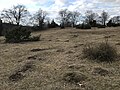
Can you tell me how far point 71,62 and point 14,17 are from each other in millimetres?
54343

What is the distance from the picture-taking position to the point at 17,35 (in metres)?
18.2

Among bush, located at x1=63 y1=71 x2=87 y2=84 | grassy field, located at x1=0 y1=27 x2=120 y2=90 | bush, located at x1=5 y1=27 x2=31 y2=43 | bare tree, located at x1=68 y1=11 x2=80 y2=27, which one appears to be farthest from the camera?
bare tree, located at x1=68 y1=11 x2=80 y2=27

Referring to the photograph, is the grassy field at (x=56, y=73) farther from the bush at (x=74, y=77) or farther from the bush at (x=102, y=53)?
the bush at (x=102, y=53)

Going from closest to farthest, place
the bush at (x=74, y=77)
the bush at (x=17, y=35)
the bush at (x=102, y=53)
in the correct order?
the bush at (x=74, y=77)
the bush at (x=102, y=53)
the bush at (x=17, y=35)

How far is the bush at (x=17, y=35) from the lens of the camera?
1800 cm

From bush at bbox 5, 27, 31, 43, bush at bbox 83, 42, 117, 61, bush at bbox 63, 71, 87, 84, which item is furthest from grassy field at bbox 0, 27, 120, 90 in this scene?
bush at bbox 5, 27, 31, 43

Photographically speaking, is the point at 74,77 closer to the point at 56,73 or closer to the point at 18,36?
the point at 56,73

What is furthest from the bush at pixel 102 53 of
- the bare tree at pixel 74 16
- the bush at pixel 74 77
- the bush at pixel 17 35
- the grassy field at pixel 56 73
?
the bare tree at pixel 74 16

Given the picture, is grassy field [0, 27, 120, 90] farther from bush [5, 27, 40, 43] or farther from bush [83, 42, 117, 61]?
bush [5, 27, 40, 43]

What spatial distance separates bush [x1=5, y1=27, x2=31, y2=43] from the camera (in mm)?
18000

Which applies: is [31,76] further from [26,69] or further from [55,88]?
[55,88]

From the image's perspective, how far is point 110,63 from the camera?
8.73m

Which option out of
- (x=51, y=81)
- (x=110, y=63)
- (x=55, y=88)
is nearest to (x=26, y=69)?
(x=51, y=81)

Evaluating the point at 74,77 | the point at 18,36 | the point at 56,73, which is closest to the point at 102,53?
the point at 56,73
